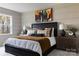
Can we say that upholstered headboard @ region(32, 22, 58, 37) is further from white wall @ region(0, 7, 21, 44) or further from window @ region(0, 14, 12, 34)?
window @ region(0, 14, 12, 34)

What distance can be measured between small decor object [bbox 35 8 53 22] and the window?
1.85 ft

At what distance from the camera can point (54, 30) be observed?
2.04 meters

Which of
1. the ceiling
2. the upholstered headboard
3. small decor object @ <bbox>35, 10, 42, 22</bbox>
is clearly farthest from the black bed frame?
the ceiling

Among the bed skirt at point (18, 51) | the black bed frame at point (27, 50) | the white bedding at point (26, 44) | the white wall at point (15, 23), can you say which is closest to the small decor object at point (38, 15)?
the black bed frame at point (27, 50)

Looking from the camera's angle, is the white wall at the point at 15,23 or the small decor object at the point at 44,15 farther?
the small decor object at the point at 44,15

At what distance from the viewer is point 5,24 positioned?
66.4 inches

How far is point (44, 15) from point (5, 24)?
849 millimetres

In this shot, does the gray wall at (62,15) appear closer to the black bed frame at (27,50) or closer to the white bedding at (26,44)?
the black bed frame at (27,50)

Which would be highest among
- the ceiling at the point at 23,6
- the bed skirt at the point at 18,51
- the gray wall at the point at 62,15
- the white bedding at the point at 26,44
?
the ceiling at the point at 23,6

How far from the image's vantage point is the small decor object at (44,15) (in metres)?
1.85

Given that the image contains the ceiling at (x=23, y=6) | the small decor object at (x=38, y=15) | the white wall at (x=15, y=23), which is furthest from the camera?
the small decor object at (x=38, y=15)

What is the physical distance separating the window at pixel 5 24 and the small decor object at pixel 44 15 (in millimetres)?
562

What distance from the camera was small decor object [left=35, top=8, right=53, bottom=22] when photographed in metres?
1.85

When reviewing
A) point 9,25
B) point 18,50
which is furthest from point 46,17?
point 18,50
